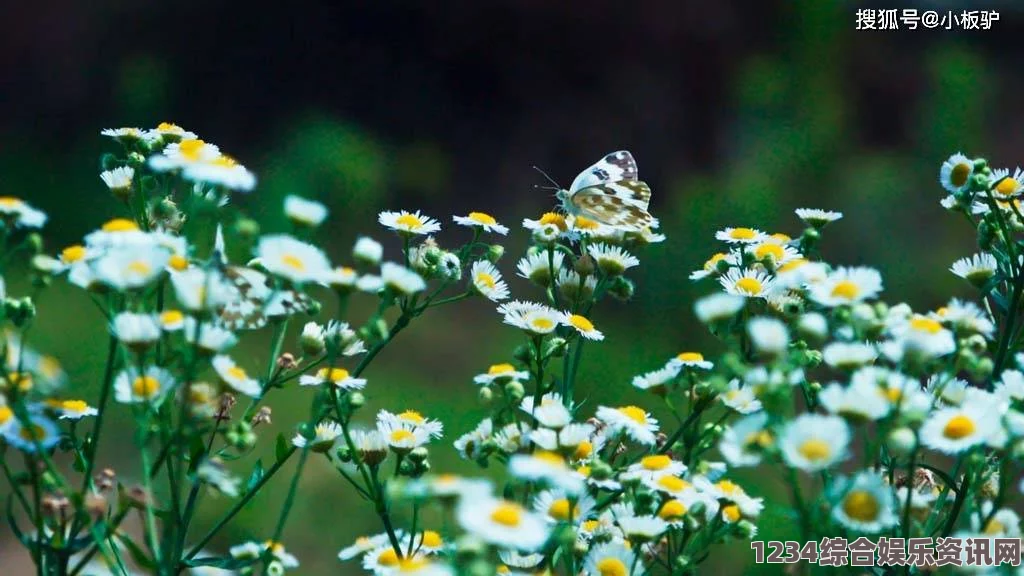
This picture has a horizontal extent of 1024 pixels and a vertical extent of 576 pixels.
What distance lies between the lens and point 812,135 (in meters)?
2.61

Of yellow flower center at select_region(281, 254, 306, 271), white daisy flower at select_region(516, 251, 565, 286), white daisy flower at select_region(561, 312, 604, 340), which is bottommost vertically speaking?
yellow flower center at select_region(281, 254, 306, 271)

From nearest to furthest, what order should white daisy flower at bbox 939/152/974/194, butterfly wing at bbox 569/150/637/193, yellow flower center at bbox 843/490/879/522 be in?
yellow flower center at bbox 843/490/879/522 → white daisy flower at bbox 939/152/974/194 → butterfly wing at bbox 569/150/637/193

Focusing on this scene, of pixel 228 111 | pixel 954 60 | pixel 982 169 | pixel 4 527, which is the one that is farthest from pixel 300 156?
pixel 982 169

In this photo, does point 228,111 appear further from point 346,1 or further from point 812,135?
point 812,135

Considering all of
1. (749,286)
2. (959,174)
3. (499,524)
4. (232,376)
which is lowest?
(499,524)

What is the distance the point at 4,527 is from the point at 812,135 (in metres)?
1.71

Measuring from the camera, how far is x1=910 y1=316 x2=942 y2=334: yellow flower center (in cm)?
64

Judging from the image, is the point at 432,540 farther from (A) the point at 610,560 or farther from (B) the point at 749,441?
(B) the point at 749,441

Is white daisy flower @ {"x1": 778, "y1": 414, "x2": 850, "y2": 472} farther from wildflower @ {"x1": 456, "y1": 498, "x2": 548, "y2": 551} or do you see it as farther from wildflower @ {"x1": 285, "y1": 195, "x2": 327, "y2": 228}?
wildflower @ {"x1": 285, "y1": 195, "x2": 327, "y2": 228}

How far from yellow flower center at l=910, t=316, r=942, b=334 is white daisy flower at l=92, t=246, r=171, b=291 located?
378mm

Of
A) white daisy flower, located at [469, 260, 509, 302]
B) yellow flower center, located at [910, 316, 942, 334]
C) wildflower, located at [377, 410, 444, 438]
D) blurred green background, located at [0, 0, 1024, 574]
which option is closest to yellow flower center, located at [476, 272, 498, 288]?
white daisy flower, located at [469, 260, 509, 302]

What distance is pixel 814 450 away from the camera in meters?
0.59

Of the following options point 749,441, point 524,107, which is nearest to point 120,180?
point 749,441

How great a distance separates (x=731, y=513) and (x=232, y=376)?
283 millimetres
